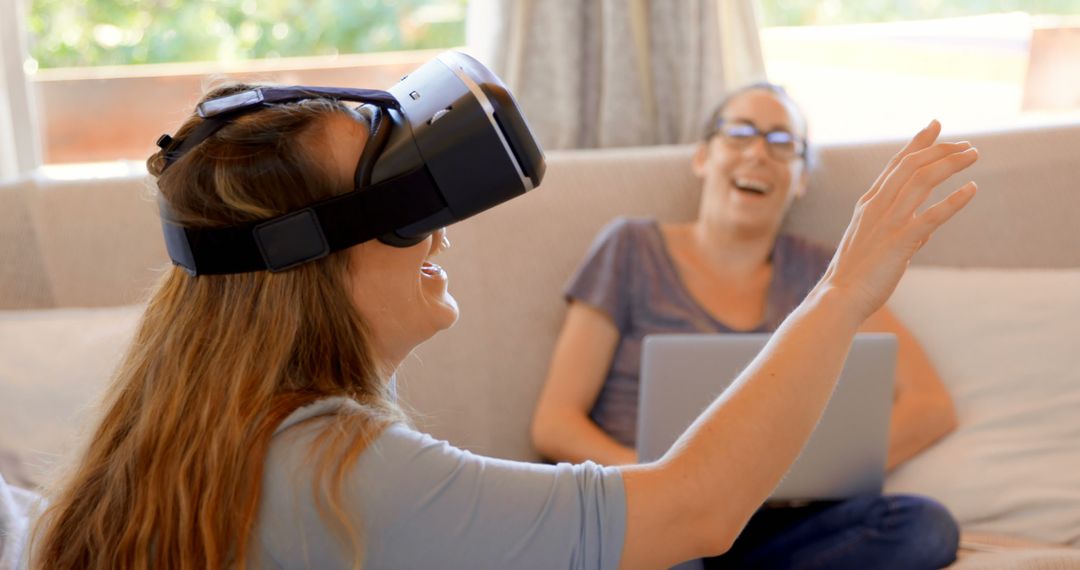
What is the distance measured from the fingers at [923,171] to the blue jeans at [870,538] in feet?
3.02

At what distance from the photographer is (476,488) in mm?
889

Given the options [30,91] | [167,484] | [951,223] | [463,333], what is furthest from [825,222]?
[30,91]

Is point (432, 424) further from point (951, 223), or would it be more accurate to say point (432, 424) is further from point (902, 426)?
point (951, 223)

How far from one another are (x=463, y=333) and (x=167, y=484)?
134 cm

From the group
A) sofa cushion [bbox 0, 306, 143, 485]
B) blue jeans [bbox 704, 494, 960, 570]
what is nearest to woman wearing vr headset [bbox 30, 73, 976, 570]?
blue jeans [bbox 704, 494, 960, 570]

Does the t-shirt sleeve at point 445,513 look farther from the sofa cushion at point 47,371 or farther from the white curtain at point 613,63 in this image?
the white curtain at point 613,63

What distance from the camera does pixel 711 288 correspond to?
229cm

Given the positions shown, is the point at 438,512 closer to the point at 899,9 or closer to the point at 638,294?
the point at 638,294

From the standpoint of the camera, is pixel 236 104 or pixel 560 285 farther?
pixel 560 285

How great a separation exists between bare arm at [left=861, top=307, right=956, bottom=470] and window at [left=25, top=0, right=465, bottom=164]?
4.99ft

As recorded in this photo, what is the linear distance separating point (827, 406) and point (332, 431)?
1.01 meters

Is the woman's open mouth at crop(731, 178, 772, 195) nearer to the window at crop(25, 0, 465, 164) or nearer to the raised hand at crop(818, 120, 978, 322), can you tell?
the window at crop(25, 0, 465, 164)

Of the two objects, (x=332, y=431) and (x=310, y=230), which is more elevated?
(x=310, y=230)

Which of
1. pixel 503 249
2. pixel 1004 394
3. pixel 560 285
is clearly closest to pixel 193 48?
pixel 503 249
